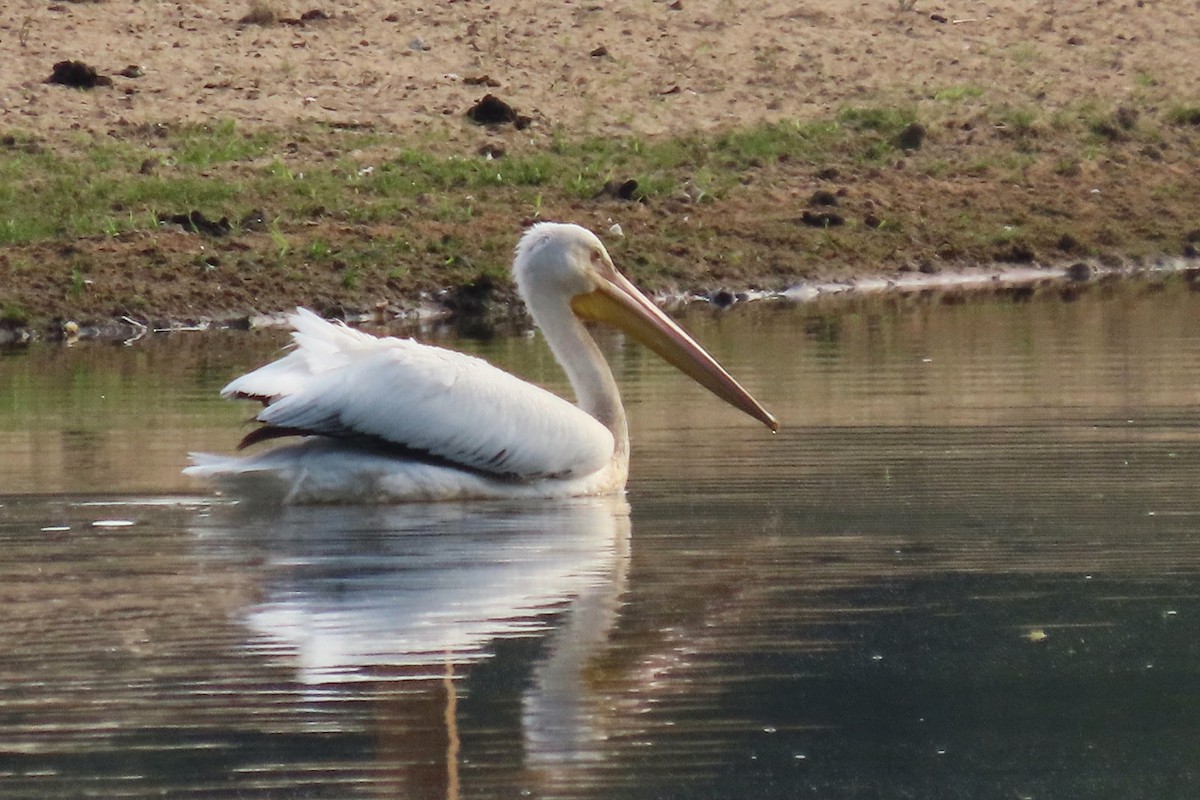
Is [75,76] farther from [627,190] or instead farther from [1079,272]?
[1079,272]

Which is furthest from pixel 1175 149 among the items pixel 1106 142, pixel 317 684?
pixel 317 684

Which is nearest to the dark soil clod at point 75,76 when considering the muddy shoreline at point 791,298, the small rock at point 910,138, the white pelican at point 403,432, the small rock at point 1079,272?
the muddy shoreline at point 791,298

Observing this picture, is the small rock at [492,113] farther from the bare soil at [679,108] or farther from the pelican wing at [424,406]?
the pelican wing at [424,406]

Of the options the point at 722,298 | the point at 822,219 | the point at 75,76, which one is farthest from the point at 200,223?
the point at 822,219

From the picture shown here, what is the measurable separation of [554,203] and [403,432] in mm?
10827

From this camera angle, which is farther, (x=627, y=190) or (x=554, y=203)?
(x=627, y=190)

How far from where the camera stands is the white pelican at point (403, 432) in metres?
7.87

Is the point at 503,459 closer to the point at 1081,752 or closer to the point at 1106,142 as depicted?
the point at 1081,752

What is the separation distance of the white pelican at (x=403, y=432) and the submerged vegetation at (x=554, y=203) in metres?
8.01

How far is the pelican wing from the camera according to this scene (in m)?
7.85

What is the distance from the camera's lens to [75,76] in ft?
68.1

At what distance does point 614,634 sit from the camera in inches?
227

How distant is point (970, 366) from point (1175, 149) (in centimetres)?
1064

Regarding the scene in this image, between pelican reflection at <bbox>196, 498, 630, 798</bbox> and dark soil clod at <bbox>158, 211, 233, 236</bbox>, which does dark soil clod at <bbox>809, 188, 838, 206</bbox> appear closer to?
dark soil clod at <bbox>158, 211, 233, 236</bbox>
